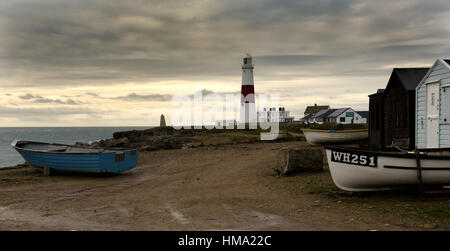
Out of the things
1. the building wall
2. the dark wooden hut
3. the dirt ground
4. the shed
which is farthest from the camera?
the building wall

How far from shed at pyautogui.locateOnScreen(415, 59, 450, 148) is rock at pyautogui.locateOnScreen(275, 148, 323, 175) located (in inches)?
180

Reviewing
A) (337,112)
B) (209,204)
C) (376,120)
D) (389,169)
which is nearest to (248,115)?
(337,112)

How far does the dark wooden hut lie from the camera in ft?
60.0

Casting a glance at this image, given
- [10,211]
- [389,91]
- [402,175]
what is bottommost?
[10,211]

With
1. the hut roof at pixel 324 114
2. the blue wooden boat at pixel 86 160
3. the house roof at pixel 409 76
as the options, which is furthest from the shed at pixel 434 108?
the hut roof at pixel 324 114

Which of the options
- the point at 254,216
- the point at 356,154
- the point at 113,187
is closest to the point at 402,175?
the point at 356,154

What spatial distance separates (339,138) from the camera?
91.6 ft

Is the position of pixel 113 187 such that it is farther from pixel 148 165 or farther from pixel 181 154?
pixel 181 154

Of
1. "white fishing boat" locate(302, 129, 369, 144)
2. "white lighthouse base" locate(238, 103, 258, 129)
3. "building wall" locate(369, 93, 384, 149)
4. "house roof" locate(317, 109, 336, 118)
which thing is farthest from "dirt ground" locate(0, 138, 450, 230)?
"house roof" locate(317, 109, 336, 118)

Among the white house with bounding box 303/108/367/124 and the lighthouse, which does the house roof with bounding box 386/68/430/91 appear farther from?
the white house with bounding box 303/108/367/124

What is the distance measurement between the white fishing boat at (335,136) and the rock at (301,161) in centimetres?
1298

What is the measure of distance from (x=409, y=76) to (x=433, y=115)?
4.51 meters

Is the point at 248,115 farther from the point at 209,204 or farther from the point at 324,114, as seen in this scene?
the point at 209,204

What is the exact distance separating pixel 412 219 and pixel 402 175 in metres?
2.12
